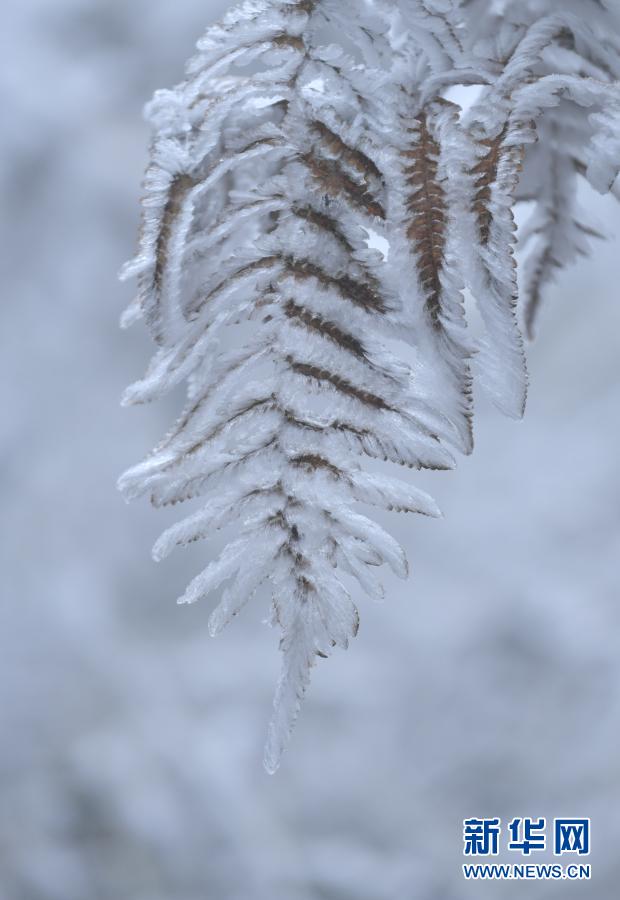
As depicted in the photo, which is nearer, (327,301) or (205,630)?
(327,301)

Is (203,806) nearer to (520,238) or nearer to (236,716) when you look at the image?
(236,716)

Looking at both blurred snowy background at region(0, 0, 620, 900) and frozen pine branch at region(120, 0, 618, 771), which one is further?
blurred snowy background at region(0, 0, 620, 900)

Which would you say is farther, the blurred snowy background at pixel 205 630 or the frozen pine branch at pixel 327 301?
the blurred snowy background at pixel 205 630

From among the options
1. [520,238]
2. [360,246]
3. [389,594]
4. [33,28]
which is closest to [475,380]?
[360,246]
